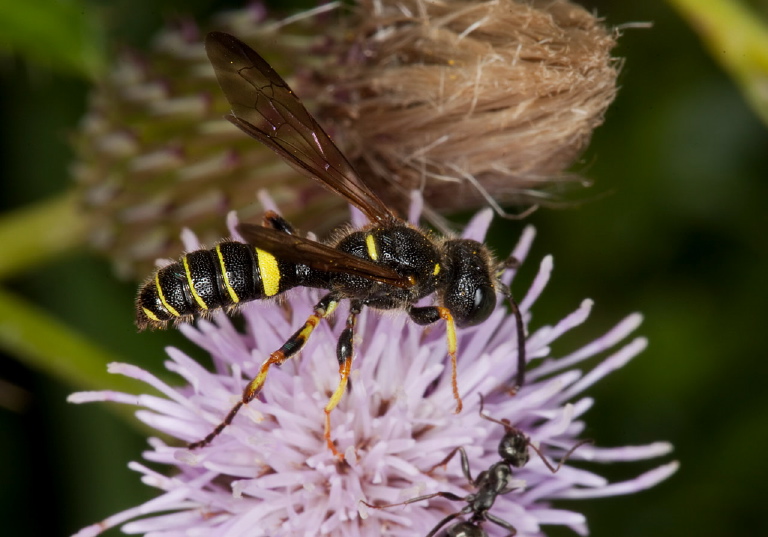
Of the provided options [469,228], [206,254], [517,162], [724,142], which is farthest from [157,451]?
[724,142]

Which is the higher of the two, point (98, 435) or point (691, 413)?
point (98, 435)

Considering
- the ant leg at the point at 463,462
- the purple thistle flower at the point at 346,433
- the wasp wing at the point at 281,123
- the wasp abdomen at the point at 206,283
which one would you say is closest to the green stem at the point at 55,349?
the purple thistle flower at the point at 346,433

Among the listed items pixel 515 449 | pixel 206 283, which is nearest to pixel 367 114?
pixel 206 283

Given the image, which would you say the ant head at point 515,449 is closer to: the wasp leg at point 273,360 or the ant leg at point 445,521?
the ant leg at point 445,521

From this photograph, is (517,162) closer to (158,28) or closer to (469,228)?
(469,228)

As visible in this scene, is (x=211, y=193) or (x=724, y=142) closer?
(x=211, y=193)

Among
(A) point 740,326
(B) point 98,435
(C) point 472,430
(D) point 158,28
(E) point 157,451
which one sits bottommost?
(C) point 472,430

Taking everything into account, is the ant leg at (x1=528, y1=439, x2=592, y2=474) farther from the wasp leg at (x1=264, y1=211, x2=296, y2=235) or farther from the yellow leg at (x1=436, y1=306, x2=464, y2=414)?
the wasp leg at (x1=264, y1=211, x2=296, y2=235)
